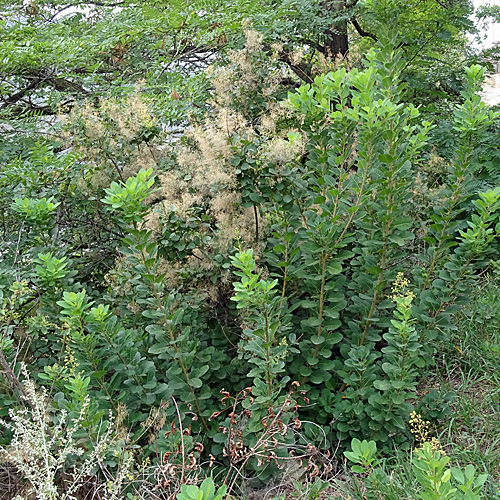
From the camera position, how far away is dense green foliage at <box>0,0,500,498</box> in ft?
7.39

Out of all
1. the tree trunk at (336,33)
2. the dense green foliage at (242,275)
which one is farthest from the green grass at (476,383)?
the tree trunk at (336,33)

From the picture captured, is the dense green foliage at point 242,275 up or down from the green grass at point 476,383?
up

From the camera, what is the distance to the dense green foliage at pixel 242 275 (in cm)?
225

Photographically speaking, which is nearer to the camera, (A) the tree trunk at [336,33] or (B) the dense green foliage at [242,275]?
(B) the dense green foliage at [242,275]

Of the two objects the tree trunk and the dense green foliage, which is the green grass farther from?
the tree trunk

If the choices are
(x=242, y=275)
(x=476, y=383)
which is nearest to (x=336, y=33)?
(x=476, y=383)

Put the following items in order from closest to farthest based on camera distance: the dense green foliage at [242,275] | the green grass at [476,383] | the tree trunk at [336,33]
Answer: the dense green foliage at [242,275] < the green grass at [476,383] < the tree trunk at [336,33]

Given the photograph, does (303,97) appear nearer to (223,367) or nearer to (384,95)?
(384,95)

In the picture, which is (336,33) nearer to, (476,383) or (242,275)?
(476,383)

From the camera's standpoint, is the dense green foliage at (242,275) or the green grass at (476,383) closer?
the dense green foliage at (242,275)

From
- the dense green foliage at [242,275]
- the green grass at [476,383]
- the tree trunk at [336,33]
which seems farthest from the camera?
the tree trunk at [336,33]

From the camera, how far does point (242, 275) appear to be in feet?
6.68

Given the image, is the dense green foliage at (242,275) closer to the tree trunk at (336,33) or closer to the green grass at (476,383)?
the green grass at (476,383)

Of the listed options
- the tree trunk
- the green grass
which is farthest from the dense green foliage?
the tree trunk
